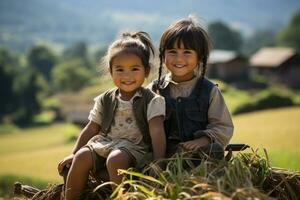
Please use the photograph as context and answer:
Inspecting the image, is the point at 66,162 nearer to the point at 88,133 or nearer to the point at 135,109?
the point at 88,133

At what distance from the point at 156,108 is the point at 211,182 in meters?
0.99

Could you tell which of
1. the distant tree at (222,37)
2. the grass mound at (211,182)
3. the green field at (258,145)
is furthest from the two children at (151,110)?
the distant tree at (222,37)

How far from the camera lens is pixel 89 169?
3465 mm

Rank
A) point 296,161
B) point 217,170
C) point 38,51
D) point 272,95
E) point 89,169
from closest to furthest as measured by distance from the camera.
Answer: point 217,170 → point 89,169 → point 296,161 → point 272,95 → point 38,51

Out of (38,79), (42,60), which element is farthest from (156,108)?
(42,60)

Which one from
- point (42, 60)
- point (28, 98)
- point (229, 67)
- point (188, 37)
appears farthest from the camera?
point (42, 60)

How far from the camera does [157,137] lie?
345 cm

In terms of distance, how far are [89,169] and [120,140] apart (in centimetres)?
33

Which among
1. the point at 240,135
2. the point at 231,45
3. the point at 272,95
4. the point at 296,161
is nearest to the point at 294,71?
the point at 272,95

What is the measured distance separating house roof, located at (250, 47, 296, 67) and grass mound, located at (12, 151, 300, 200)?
162ft

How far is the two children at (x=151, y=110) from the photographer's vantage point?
11.4 feet

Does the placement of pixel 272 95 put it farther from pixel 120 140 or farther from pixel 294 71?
pixel 120 140

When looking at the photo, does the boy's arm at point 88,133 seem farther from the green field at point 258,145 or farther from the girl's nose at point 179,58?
the green field at point 258,145

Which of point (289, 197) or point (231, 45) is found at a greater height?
point (231, 45)
